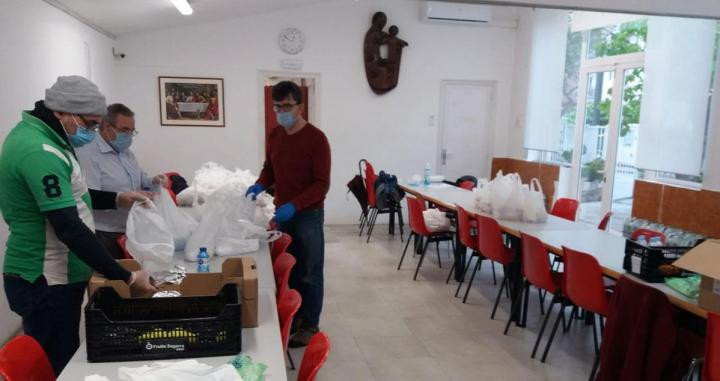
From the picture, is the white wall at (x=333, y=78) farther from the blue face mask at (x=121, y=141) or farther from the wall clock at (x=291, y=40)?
the blue face mask at (x=121, y=141)

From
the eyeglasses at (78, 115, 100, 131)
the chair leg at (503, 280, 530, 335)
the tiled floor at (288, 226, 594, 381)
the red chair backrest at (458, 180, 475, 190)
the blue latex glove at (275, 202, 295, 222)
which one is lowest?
the tiled floor at (288, 226, 594, 381)

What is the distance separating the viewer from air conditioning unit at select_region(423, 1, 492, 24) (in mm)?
6781

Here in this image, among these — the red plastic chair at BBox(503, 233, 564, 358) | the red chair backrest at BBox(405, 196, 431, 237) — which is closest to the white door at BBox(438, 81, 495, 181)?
the red chair backrest at BBox(405, 196, 431, 237)

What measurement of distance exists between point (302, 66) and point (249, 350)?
18.1 feet

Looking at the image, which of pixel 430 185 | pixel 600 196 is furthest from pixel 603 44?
pixel 430 185

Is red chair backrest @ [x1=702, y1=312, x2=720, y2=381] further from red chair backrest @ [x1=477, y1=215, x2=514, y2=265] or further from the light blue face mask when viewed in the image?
the light blue face mask

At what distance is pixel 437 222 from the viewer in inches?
187

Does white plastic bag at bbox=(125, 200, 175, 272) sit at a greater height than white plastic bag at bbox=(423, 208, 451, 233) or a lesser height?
greater

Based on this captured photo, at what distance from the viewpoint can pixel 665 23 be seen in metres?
4.62

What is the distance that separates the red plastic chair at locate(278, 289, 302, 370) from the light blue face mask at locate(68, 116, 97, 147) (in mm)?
966

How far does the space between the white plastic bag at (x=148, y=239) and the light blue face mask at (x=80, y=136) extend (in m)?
0.50

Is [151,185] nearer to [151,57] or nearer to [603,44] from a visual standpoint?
[151,57]

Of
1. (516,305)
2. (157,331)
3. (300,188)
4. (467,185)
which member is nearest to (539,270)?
(516,305)

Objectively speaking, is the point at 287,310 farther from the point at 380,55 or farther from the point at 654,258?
the point at 380,55
